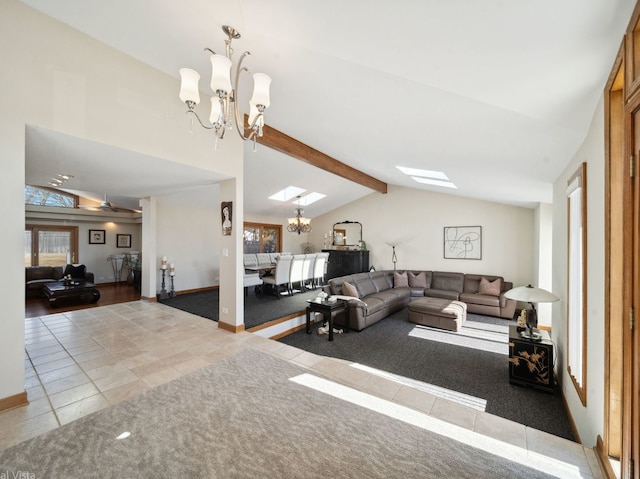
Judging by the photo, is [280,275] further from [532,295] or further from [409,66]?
[409,66]

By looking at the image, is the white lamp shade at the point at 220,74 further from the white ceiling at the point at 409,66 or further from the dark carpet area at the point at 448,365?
the dark carpet area at the point at 448,365

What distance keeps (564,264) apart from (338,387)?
2728 millimetres

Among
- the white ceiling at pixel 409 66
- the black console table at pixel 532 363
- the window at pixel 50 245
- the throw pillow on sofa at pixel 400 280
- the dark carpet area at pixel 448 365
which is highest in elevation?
the white ceiling at pixel 409 66

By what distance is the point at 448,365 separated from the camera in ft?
11.6

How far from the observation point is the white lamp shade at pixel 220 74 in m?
1.83

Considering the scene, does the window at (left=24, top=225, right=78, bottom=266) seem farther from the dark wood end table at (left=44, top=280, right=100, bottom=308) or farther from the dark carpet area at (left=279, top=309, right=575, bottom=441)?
the dark carpet area at (left=279, top=309, right=575, bottom=441)

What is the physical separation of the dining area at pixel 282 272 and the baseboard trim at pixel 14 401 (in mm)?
4046

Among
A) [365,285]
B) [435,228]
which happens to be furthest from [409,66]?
[435,228]

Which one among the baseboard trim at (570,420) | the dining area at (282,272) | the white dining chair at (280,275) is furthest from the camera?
the dining area at (282,272)

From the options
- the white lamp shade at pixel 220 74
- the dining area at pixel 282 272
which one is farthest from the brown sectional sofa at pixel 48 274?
the white lamp shade at pixel 220 74

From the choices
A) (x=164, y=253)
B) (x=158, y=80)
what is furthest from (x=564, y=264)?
(x=164, y=253)

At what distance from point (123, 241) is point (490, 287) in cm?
1167

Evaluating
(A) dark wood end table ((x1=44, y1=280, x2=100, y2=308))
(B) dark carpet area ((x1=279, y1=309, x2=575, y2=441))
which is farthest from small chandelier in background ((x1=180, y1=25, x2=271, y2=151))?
(A) dark wood end table ((x1=44, y1=280, x2=100, y2=308))

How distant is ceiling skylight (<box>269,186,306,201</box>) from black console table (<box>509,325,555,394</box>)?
574 cm
